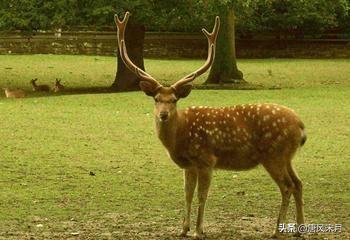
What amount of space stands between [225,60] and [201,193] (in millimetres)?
18753

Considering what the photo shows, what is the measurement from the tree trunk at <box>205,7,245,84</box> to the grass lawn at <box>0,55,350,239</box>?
3.97m

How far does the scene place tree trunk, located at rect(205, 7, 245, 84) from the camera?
1017 inches

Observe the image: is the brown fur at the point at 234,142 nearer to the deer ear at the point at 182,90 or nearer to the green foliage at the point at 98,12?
the deer ear at the point at 182,90

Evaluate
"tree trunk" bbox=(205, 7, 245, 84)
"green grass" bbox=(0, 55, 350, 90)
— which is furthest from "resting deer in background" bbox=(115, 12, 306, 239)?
"tree trunk" bbox=(205, 7, 245, 84)

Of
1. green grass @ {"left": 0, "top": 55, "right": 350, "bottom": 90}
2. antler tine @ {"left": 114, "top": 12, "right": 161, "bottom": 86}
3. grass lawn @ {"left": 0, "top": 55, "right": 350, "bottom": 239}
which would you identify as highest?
antler tine @ {"left": 114, "top": 12, "right": 161, "bottom": 86}

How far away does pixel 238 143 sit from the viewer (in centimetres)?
766

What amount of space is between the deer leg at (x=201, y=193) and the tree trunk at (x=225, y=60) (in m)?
18.1

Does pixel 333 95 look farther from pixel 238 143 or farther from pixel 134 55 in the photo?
pixel 238 143

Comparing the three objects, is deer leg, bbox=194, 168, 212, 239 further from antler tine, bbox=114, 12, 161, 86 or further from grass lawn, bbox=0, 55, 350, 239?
antler tine, bbox=114, 12, 161, 86

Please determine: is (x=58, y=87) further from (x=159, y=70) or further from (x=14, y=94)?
(x=159, y=70)

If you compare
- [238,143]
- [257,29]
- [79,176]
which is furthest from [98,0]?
[257,29]

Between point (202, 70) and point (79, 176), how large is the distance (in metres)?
3.21

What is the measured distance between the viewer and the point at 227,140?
25.2ft

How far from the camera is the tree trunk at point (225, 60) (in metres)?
25.8
